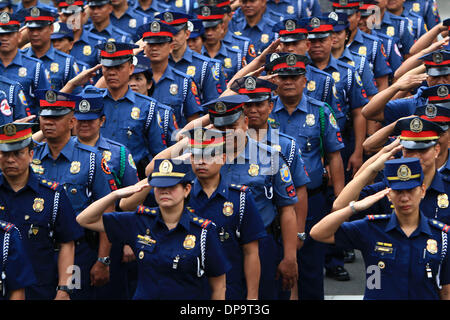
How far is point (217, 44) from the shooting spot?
11.4 metres

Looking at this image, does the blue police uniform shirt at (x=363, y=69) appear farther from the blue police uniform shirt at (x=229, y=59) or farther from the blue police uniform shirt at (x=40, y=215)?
the blue police uniform shirt at (x=40, y=215)

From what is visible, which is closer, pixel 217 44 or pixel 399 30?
pixel 217 44

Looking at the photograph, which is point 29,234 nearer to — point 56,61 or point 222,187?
point 222,187

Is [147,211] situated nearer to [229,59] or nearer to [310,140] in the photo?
[310,140]

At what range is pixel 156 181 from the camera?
6254mm

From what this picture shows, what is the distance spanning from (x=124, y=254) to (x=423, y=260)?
9.38 feet

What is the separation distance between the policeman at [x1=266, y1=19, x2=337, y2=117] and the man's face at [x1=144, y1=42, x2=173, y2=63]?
4.09 ft

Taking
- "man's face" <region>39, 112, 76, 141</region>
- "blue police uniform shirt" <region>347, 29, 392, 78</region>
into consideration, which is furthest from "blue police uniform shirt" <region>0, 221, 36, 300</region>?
"blue police uniform shirt" <region>347, 29, 392, 78</region>

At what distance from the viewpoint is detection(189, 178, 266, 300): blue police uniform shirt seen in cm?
678

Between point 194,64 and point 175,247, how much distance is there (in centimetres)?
459

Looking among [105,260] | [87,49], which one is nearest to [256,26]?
[87,49]

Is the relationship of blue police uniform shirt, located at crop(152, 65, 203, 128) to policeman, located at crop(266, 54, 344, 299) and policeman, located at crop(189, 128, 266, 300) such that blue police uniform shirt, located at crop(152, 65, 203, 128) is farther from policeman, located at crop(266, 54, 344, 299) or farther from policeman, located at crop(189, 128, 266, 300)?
policeman, located at crop(189, 128, 266, 300)

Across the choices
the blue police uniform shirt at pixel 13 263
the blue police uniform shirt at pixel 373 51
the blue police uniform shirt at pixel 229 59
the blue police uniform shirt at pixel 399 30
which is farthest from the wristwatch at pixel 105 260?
the blue police uniform shirt at pixel 399 30

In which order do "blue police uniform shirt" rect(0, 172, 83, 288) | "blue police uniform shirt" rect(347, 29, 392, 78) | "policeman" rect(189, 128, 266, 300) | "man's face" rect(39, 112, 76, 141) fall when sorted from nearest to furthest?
"policeman" rect(189, 128, 266, 300) → "blue police uniform shirt" rect(0, 172, 83, 288) → "man's face" rect(39, 112, 76, 141) → "blue police uniform shirt" rect(347, 29, 392, 78)
